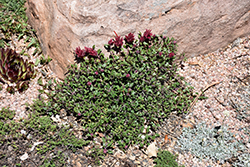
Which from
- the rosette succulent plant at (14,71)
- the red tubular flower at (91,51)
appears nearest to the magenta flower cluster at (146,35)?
the red tubular flower at (91,51)

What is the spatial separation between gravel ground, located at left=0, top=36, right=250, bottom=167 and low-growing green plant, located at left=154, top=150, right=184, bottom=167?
0.20m

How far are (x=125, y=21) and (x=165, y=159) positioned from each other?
2860 mm

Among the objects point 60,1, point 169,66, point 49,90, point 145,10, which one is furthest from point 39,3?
point 169,66

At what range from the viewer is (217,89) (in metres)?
4.78

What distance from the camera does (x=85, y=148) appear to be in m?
4.13

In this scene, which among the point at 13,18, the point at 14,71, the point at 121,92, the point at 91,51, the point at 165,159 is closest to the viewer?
the point at 165,159

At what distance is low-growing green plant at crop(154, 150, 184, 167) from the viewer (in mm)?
3846

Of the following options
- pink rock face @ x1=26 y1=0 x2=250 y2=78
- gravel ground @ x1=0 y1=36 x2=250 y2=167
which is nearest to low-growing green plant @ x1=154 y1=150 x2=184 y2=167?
gravel ground @ x1=0 y1=36 x2=250 y2=167

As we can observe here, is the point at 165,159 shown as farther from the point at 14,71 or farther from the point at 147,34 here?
the point at 14,71

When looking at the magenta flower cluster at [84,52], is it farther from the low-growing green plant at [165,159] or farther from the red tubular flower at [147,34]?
the low-growing green plant at [165,159]

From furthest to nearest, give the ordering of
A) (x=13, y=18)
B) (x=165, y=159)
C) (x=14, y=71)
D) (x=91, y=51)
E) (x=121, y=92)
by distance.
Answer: (x=13, y=18)
(x=14, y=71)
(x=121, y=92)
(x=91, y=51)
(x=165, y=159)

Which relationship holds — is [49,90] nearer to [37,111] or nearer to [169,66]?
[37,111]

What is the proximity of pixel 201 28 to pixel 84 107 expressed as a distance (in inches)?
124

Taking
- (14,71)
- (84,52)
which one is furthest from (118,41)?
(14,71)
